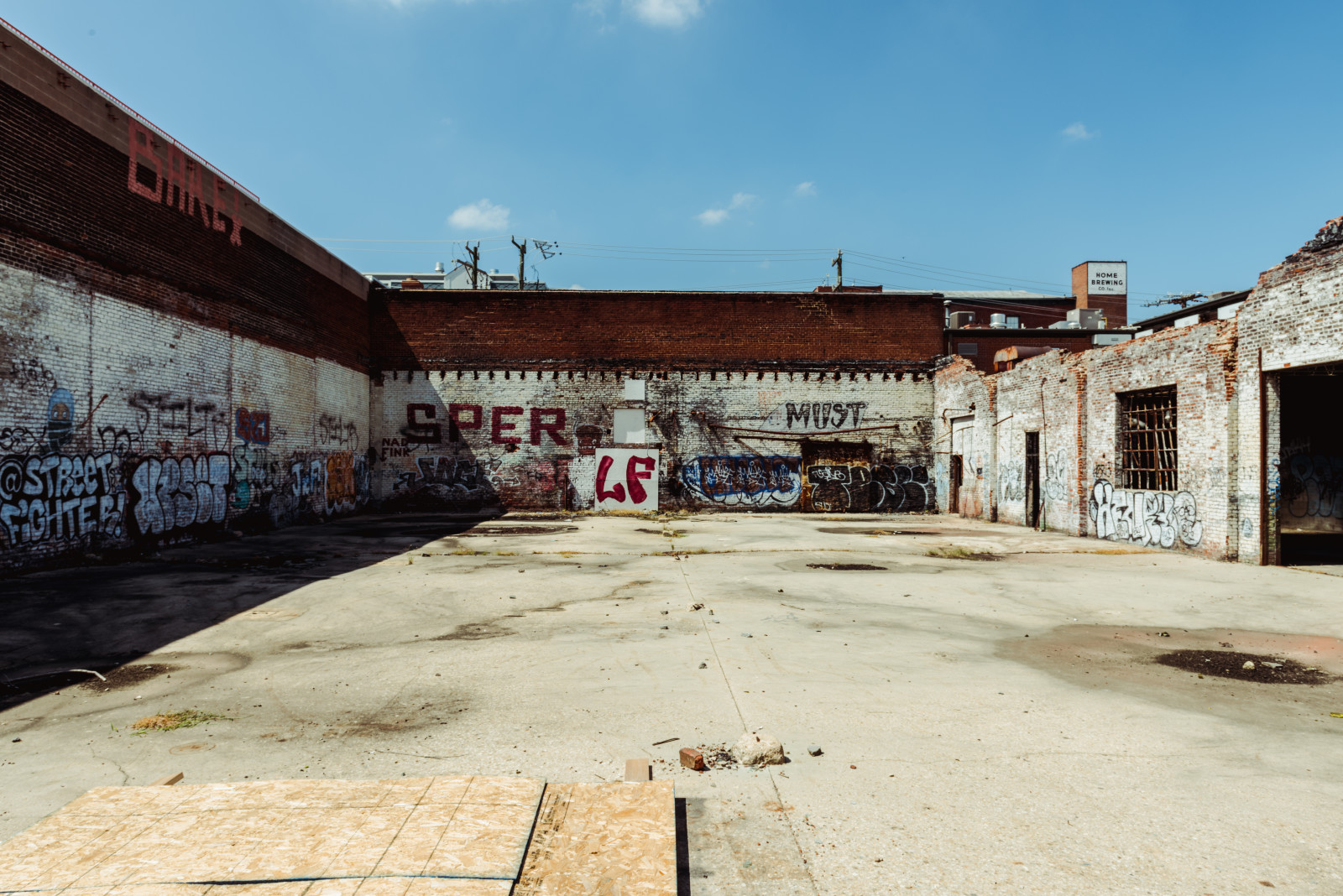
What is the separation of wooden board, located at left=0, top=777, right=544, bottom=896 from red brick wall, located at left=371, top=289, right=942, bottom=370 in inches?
821

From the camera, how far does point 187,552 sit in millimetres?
12672

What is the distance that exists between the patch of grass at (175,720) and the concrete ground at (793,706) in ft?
0.34

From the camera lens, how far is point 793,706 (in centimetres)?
484

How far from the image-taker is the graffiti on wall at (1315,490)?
53.4 ft

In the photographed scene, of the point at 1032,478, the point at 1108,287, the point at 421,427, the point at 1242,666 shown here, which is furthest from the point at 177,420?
the point at 1108,287

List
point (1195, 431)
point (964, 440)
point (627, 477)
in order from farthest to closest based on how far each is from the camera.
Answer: point (627, 477) < point (964, 440) < point (1195, 431)

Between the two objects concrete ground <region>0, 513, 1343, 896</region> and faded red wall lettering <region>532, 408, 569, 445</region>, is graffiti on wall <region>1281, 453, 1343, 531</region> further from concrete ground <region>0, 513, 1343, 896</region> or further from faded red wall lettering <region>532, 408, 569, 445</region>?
faded red wall lettering <region>532, 408, 569, 445</region>

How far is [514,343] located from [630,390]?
13.2ft

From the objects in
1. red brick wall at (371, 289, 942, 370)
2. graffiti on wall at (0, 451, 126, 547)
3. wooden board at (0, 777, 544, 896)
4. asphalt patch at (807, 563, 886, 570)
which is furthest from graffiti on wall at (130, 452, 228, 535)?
wooden board at (0, 777, 544, 896)

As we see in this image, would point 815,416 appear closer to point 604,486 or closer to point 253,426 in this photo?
point 604,486

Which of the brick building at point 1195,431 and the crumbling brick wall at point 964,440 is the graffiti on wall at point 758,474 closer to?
the crumbling brick wall at point 964,440

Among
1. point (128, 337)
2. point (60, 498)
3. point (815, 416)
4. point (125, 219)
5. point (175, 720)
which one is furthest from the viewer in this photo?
point (815, 416)

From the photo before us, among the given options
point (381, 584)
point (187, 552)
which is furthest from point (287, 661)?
point (187, 552)

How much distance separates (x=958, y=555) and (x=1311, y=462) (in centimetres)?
1018
